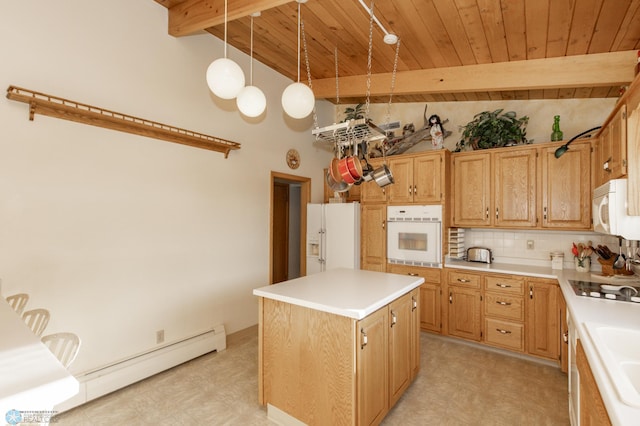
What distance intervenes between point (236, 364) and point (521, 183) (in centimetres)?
343

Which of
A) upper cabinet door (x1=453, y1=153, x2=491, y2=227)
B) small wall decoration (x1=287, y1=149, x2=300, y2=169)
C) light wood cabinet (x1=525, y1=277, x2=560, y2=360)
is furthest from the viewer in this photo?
small wall decoration (x1=287, y1=149, x2=300, y2=169)

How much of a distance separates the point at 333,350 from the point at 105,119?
7.89 ft

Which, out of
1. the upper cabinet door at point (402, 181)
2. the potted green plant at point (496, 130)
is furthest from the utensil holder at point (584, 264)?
the upper cabinet door at point (402, 181)

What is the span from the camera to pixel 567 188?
3047 mm

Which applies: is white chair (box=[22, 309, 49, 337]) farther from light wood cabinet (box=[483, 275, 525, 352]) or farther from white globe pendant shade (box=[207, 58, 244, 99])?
light wood cabinet (box=[483, 275, 525, 352])

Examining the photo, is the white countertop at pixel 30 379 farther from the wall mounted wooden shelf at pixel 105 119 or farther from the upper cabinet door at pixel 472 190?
the upper cabinet door at pixel 472 190

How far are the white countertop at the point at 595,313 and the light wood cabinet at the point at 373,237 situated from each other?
2.67 feet

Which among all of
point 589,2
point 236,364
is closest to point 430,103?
point 589,2

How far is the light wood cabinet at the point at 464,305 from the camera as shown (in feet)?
10.8

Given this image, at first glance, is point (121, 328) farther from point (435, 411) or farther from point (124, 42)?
point (435, 411)

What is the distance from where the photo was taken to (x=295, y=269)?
224 inches

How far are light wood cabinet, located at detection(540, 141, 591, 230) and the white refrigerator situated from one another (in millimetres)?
2080

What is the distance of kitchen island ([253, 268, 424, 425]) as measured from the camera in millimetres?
1755

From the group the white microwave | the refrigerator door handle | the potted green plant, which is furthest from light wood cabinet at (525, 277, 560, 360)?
the refrigerator door handle
